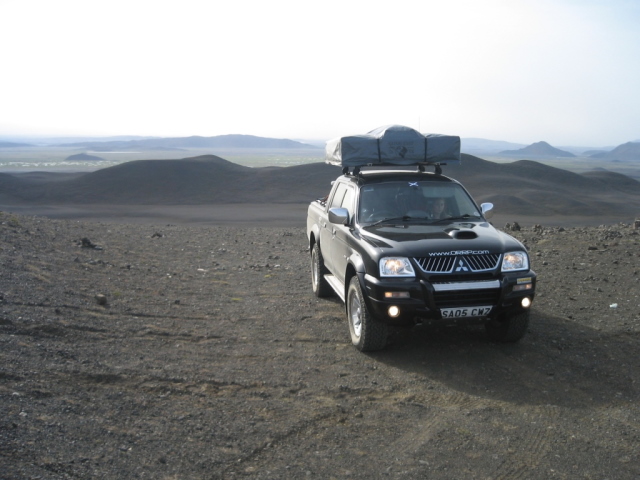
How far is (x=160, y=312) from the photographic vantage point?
8.21 metres

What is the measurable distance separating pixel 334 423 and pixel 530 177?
45.9 m

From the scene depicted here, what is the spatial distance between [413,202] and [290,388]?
2.89 m

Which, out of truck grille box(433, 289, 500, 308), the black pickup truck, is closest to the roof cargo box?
the black pickup truck

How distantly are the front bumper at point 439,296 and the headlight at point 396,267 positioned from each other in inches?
2.3

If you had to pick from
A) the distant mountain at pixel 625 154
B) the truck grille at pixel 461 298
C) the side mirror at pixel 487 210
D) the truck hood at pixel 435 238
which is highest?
the distant mountain at pixel 625 154

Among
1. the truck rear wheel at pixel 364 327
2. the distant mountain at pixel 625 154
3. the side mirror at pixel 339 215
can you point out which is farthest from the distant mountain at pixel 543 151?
the truck rear wheel at pixel 364 327

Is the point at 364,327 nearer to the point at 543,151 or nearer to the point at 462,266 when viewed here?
the point at 462,266

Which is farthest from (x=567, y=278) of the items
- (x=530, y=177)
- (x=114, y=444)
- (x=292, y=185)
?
(x=530, y=177)

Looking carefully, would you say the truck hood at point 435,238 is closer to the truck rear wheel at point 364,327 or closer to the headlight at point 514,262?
the headlight at point 514,262

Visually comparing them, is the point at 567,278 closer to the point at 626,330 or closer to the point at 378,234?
the point at 626,330

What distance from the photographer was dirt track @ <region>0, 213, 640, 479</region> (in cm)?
423

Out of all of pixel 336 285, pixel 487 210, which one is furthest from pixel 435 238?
pixel 336 285

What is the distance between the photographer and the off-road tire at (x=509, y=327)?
6496 millimetres

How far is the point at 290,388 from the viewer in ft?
18.4
